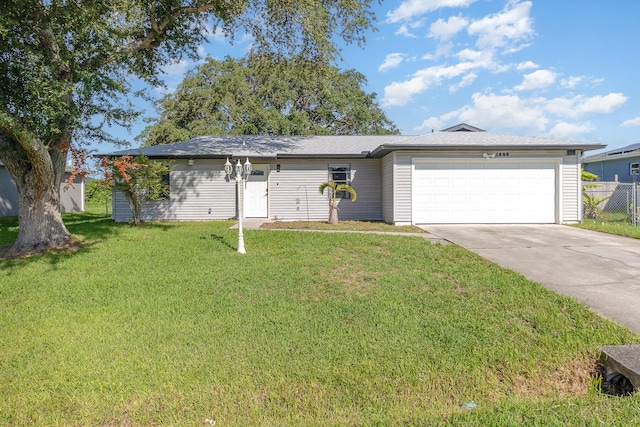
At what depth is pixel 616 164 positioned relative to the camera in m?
19.3

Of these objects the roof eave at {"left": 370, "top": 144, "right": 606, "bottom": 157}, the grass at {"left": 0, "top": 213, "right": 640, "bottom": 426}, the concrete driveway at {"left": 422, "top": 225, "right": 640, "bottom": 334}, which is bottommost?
the grass at {"left": 0, "top": 213, "right": 640, "bottom": 426}

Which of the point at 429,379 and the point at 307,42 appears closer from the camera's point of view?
the point at 429,379

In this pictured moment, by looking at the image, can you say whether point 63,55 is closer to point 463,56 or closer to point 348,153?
point 348,153

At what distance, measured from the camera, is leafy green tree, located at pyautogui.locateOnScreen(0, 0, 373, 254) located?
5891 millimetres

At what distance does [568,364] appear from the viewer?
109 inches

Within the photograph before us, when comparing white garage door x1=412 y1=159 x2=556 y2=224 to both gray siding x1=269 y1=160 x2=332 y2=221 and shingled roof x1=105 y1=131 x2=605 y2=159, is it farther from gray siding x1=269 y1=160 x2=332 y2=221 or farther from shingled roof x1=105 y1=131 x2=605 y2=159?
gray siding x1=269 y1=160 x2=332 y2=221

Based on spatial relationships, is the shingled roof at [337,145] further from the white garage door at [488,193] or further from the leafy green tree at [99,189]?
the leafy green tree at [99,189]

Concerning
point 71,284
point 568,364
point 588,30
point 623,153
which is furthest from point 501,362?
point 623,153

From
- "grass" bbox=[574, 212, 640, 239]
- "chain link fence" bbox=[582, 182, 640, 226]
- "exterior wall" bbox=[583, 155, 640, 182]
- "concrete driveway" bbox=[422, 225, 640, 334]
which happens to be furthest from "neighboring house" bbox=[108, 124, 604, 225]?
"exterior wall" bbox=[583, 155, 640, 182]

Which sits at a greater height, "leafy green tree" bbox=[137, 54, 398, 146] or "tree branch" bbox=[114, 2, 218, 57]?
"leafy green tree" bbox=[137, 54, 398, 146]

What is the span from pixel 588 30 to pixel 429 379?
10.9 metres

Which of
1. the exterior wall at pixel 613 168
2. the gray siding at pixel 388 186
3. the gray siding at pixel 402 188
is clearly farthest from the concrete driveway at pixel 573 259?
the exterior wall at pixel 613 168

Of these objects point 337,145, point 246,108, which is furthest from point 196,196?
point 246,108

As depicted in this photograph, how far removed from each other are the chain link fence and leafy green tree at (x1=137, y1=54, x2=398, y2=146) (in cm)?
1437
